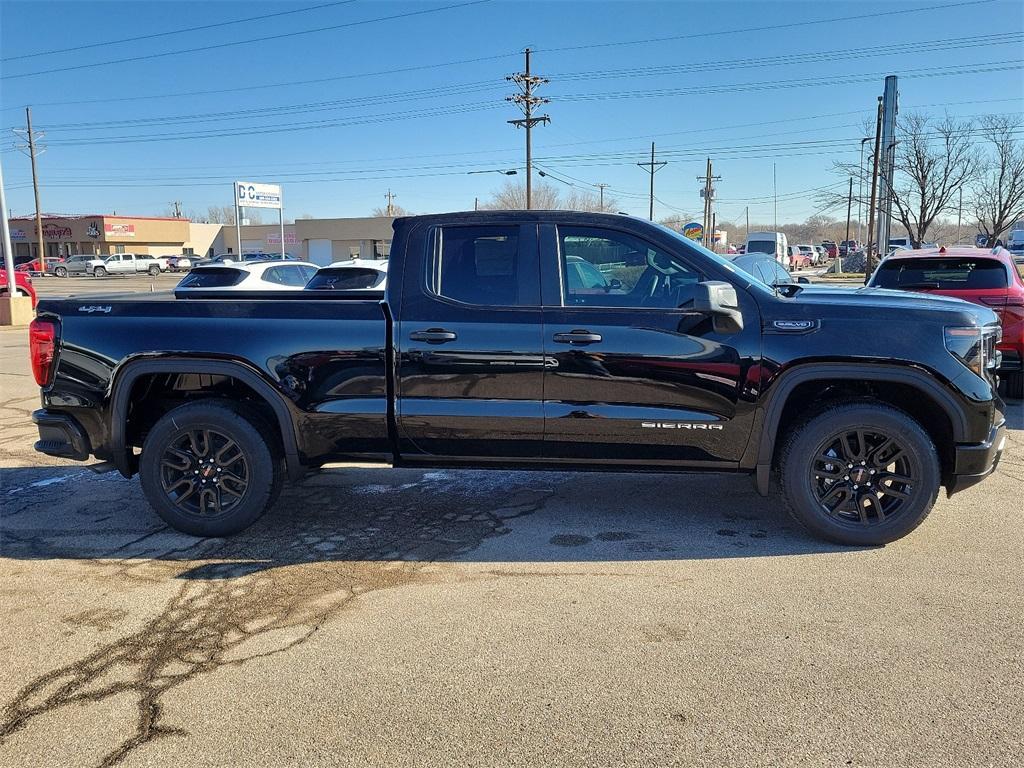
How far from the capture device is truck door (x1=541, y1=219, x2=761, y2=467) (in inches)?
173

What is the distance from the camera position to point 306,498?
18.7 feet

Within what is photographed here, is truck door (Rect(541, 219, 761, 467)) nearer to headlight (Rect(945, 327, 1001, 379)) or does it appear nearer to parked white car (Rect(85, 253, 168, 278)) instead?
headlight (Rect(945, 327, 1001, 379))

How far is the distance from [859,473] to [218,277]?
40.5ft

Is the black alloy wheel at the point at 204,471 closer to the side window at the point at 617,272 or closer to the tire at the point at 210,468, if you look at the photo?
the tire at the point at 210,468

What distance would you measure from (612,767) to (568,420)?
2.18 meters

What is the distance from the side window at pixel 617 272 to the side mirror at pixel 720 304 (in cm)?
23

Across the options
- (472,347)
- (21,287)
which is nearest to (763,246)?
(21,287)

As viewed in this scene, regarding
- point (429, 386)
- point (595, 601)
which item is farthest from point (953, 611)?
point (429, 386)

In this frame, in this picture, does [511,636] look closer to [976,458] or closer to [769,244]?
[976,458]

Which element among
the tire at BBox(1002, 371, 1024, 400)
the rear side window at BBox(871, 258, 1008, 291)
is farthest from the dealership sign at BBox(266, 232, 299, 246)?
the tire at BBox(1002, 371, 1024, 400)

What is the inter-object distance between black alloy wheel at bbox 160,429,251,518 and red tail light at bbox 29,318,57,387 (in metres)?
0.88

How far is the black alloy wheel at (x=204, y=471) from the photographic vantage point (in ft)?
15.6

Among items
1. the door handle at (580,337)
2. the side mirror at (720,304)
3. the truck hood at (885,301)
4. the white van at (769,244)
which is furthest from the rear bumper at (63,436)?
the white van at (769,244)

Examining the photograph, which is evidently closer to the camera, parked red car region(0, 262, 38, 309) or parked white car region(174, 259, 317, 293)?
parked white car region(174, 259, 317, 293)
